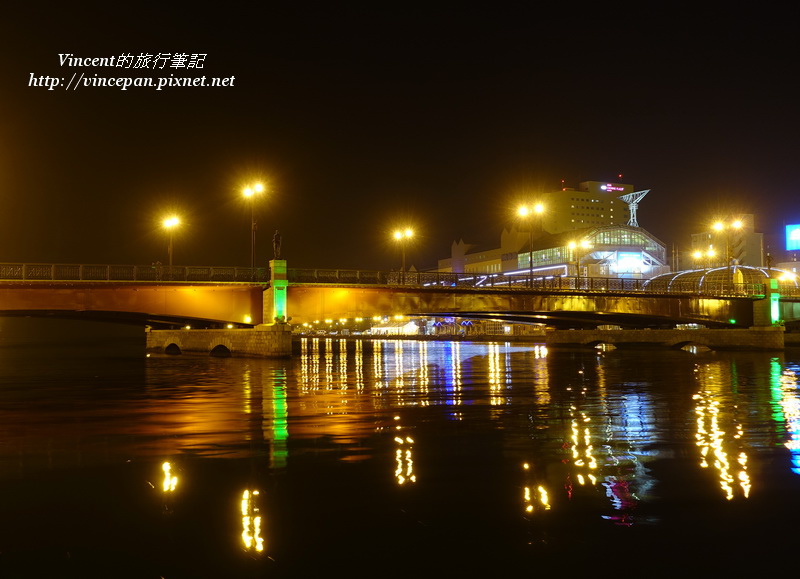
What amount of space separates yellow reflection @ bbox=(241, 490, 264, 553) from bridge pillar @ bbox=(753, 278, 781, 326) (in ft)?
249

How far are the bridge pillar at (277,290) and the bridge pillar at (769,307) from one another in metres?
50.6

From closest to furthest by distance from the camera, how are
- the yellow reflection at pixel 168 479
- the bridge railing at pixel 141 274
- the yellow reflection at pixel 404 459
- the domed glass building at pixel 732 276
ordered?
the yellow reflection at pixel 168 479, the yellow reflection at pixel 404 459, the bridge railing at pixel 141 274, the domed glass building at pixel 732 276

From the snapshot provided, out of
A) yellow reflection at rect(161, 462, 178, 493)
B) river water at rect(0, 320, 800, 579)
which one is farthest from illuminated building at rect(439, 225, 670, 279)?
yellow reflection at rect(161, 462, 178, 493)

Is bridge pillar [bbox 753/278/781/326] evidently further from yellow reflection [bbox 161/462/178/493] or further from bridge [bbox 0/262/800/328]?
yellow reflection [bbox 161/462/178/493]

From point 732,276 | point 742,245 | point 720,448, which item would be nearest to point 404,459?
point 720,448

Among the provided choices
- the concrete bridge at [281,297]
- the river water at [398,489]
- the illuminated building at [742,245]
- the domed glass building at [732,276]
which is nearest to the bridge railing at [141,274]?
the concrete bridge at [281,297]

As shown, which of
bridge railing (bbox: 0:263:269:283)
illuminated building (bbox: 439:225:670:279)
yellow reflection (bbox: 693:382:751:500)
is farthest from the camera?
illuminated building (bbox: 439:225:670:279)

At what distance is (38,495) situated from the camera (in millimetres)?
10820

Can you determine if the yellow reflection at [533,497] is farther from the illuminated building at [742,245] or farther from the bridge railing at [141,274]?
the illuminated building at [742,245]

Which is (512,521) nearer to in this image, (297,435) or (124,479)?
(124,479)

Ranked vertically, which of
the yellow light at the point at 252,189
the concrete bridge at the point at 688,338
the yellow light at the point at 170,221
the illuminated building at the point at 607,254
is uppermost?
the illuminated building at the point at 607,254

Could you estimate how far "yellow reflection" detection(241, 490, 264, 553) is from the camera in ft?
28.2

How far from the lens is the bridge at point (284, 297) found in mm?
52469

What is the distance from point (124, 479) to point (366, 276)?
50.9m
